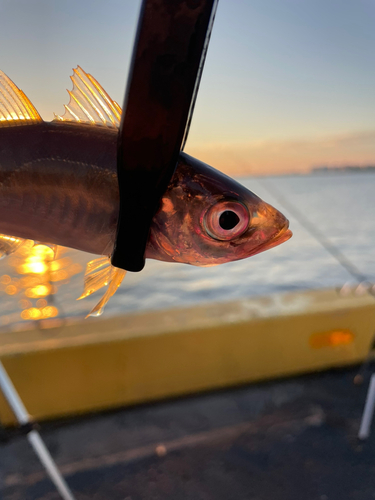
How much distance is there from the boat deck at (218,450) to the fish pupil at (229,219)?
65.8 inches

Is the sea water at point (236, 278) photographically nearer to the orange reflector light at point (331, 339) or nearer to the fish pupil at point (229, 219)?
the orange reflector light at point (331, 339)

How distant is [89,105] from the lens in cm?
33

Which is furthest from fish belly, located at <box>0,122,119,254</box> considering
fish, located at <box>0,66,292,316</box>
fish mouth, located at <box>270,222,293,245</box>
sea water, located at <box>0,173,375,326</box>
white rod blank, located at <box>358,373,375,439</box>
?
sea water, located at <box>0,173,375,326</box>

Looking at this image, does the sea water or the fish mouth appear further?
the sea water

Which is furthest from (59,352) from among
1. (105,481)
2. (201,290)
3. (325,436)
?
(201,290)

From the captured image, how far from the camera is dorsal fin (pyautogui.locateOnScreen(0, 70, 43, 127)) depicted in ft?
1.08

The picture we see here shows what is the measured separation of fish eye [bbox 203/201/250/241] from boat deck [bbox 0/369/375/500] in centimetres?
167

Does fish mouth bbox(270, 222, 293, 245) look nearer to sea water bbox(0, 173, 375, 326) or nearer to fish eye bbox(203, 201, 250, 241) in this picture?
fish eye bbox(203, 201, 250, 241)

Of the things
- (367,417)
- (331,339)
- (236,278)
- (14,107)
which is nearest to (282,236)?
(14,107)

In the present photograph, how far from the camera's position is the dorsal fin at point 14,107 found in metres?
0.33

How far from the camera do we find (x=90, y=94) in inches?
12.9

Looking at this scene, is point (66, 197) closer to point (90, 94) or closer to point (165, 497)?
point (90, 94)

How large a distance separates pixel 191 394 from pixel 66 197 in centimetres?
202

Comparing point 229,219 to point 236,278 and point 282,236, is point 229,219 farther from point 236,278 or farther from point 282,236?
point 236,278
